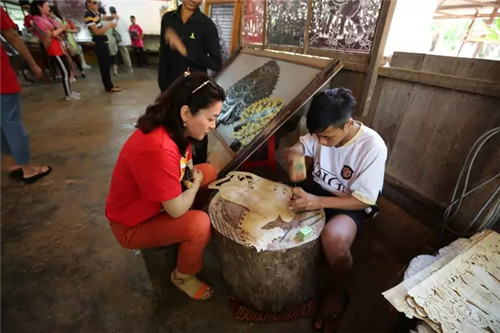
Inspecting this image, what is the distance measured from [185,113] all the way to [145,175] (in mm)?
451

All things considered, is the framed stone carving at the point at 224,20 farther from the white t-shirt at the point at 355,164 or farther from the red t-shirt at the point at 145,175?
the red t-shirt at the point at 145,175

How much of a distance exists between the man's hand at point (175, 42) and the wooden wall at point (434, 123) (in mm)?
2259

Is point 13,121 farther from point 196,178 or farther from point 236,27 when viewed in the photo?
point 236,27

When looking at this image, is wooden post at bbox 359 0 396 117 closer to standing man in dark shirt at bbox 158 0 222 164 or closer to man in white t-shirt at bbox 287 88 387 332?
man in white t-shirt at bbox 287 88 387 332

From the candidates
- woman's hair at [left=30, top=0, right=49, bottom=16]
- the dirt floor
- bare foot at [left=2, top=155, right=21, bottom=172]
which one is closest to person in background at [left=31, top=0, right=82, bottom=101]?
woman's hair at [left=30, top=0, right=49, bottom=16]

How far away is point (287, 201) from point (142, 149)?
1034mm

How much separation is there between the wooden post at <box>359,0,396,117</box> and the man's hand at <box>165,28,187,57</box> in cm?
214

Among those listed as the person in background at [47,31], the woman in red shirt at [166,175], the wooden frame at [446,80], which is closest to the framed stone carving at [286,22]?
the wooden frame at [446,80]

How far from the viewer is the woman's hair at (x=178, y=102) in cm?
154

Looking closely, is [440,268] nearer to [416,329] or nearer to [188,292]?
[416,329]

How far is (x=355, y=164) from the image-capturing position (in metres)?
1.72

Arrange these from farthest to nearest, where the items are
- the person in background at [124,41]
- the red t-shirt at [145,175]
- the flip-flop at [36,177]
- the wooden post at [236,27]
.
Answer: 1. the person in background at [124,41]
2. the wooden post at [236,27]
3. the flip-flop at [36,177]
4. the red t-shirt at [145,175]

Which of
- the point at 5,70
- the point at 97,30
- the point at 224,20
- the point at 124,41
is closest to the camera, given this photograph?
the point at 5,70

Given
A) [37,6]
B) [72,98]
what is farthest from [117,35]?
[72,98]
